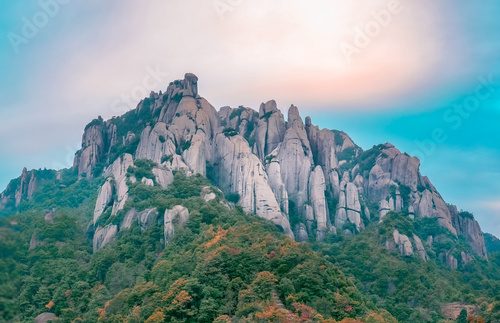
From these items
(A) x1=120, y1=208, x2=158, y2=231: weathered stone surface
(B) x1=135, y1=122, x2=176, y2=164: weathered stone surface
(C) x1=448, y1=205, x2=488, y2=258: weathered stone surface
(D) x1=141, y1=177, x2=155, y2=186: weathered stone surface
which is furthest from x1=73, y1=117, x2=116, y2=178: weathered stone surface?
(C) x1=448, y1=205, x2=488, y2=258: weathered stone surface

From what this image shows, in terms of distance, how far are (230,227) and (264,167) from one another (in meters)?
26.1

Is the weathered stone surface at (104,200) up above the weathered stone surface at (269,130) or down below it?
below

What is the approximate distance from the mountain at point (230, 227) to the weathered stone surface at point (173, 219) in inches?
5.0

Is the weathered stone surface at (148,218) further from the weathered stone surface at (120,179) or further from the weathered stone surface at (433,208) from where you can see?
the weathered stone surface at (433,208)

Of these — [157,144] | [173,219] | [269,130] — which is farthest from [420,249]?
[173,219]

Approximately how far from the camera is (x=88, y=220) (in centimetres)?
7381

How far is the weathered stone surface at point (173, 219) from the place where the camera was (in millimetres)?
58750

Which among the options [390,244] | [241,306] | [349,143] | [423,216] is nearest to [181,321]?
[241,306]

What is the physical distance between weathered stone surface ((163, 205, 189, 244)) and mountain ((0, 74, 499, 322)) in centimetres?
13

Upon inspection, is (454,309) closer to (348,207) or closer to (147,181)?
(348,207)

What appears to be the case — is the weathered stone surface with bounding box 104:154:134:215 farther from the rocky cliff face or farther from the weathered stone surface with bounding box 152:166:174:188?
the weathered stone surface with bounding box 152:166:174:188

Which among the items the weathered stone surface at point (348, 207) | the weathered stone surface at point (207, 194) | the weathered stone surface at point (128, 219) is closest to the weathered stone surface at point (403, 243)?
the weathered stone surface at point (348, 207)

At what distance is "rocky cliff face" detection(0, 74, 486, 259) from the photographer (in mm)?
77312

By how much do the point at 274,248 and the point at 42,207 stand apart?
4890 cm
